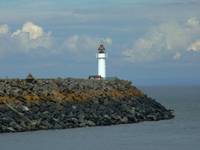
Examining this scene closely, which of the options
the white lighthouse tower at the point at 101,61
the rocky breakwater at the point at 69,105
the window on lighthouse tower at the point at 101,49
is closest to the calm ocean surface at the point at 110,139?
the rocky breakwater at the point at 69,105

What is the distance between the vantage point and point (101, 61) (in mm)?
58281

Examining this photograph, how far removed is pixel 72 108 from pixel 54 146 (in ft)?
25.4

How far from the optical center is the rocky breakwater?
4072cm

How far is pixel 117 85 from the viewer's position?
52.6 meters

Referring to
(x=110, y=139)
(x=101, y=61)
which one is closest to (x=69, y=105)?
Result: (x=110, y=139)

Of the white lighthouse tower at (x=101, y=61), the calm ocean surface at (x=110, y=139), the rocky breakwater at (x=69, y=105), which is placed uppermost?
the white lighthouse tower at (x=101, y=61)

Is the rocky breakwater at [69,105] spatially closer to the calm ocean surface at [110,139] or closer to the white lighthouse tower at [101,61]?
the calm ocean surface at [110,139]

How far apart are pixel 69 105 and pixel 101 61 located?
553 inches

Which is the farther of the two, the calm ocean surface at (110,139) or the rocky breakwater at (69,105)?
the rocky breakwater at (69,105)

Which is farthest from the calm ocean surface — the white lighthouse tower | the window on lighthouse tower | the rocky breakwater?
the window on lighthouse tower

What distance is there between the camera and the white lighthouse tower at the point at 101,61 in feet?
189

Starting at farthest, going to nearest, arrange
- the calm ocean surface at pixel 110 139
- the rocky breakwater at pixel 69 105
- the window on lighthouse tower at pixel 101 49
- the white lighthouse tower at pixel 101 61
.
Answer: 1. the window on lighthouse tower at pixel 101 49
2. the white lighthouse tower at pixel 101 61
3. the rocky breakwater at pixel 69 105
4. the calm ocean surface at pixel 110 139

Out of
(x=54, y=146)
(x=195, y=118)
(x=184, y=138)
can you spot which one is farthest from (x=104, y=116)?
(x=195, y=118)

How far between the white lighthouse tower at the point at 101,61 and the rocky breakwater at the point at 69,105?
447cm
